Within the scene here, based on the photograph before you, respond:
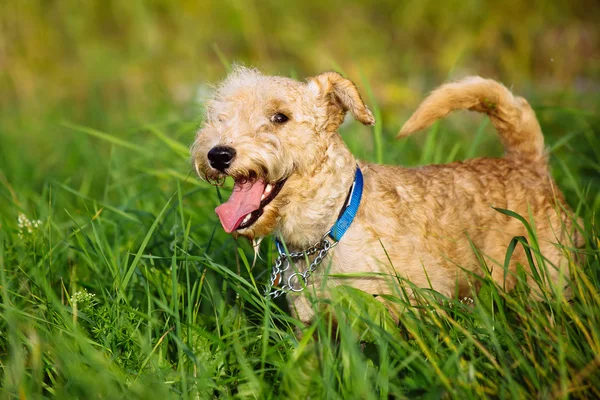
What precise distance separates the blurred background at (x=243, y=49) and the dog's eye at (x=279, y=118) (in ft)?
14.5

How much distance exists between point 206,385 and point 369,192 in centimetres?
133

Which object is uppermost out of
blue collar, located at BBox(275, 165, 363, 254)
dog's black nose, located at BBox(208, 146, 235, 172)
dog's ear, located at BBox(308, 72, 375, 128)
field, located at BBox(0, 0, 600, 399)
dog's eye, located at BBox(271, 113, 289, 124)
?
dog's ear, located at BBox(308, 72, 375, 128)

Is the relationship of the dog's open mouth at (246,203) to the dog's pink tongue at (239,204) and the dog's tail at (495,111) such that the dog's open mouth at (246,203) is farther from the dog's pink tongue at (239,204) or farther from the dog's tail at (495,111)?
the dog's tail at (495,111)

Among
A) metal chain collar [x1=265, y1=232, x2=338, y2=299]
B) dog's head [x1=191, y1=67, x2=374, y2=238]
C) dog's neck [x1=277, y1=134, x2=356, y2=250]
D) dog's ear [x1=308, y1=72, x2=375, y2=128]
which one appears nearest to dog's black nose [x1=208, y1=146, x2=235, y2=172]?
dog's head [x1=191, y1=67, x2=374, y2=238]

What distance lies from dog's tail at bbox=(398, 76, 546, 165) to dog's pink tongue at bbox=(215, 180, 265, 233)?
0.97m

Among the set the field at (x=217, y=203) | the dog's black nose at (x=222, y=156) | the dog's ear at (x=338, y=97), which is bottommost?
the field at (x=217, y=203)

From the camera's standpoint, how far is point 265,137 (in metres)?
3.14

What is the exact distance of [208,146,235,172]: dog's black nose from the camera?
2.98 metres

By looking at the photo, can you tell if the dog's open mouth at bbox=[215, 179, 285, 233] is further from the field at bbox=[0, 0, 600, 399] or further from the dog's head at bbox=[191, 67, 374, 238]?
the field at bbox=[0, 0, 600, 399]

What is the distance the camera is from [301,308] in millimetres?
3264

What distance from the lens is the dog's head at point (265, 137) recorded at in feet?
9.97

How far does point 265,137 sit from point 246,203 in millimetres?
344

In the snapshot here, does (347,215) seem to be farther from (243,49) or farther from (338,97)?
(243,49)

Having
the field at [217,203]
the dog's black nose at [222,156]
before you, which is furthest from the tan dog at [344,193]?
the field at [217,203]
